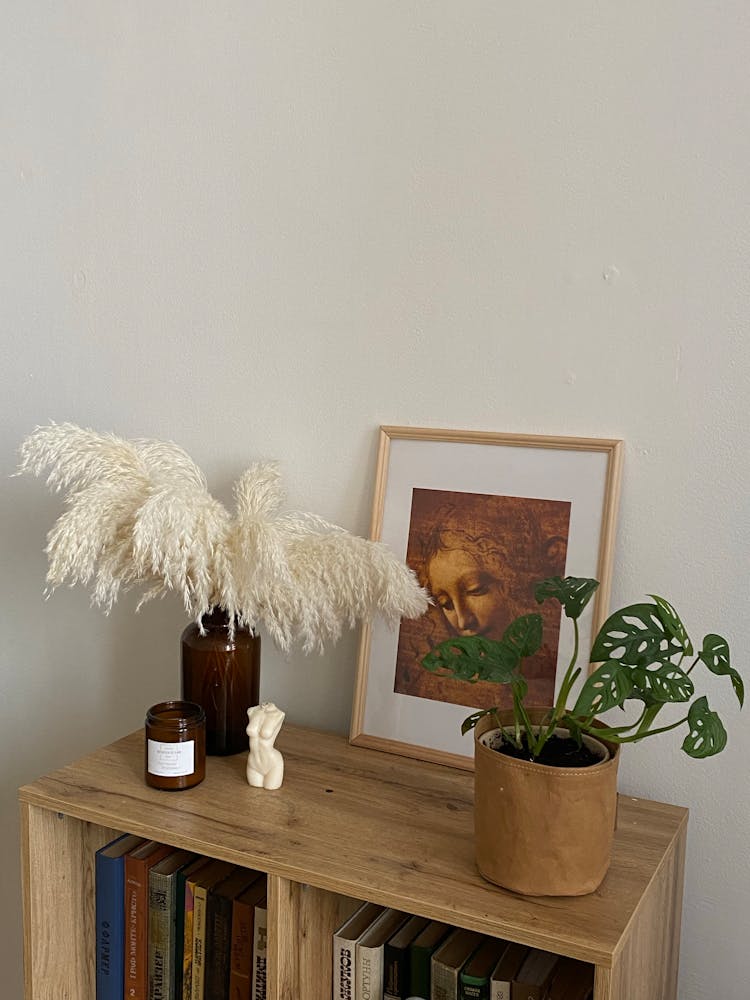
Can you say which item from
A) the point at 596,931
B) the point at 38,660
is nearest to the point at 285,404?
the point at 38,660

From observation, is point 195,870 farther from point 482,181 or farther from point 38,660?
point 482,181

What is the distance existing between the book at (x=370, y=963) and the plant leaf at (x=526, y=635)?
0.35 m

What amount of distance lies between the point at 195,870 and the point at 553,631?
0.56 meters

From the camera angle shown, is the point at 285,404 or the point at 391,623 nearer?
the point at 391,623

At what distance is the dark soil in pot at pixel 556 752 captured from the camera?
984 millimetres

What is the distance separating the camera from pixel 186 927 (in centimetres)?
122

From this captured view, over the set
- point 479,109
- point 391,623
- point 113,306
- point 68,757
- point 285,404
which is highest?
point 479,109

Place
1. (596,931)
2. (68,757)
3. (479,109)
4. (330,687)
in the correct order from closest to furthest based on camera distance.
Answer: (596,931), (479,109), (330,687), (68,757)

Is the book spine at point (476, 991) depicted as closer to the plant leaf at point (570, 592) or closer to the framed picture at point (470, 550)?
the framed picture at point (470, 550)

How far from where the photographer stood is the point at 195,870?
1233mm

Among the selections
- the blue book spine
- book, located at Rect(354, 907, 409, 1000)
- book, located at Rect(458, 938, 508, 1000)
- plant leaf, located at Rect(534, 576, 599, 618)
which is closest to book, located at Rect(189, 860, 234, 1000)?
the blue book spine

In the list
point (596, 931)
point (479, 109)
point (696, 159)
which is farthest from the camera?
point (479, 109)

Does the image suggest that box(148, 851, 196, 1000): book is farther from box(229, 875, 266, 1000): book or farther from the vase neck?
the vase neck

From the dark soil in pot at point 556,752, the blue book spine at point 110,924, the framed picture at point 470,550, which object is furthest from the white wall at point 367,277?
the blue book spine at point 110,924
